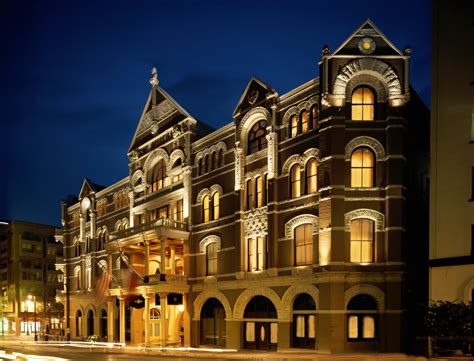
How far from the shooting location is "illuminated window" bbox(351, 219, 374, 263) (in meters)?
29.8

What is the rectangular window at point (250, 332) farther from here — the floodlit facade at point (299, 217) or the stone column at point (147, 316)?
the stone column at point (147, 316)

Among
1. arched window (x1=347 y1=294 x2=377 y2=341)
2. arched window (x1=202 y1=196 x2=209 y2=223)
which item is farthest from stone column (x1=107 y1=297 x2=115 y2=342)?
arched window (x1=347 y1=294 x2=377 y2=341)

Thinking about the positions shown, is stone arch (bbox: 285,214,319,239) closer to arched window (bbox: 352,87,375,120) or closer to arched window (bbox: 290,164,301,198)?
arched window (bbox: 290,164,301,198)

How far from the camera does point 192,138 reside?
139 feet

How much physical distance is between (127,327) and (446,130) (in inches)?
→ 1310

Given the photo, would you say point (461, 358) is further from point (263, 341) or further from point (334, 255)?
point (263, 341)

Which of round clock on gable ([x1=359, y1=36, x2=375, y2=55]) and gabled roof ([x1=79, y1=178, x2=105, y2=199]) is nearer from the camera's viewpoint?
round clock on gable ([x1=359, y1=36, x2=375, y2=55])

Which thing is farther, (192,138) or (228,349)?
(192,138)

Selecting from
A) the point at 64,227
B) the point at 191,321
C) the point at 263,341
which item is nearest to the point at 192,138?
the point at 191,321

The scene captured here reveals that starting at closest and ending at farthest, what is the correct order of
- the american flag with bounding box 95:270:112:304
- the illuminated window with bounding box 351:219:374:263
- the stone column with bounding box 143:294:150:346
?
the illuminated window with bounding box 351:219:374:263 < the stone column with bounding box 143:294:150:346 < the american flag with bounding box 95:270:112:304

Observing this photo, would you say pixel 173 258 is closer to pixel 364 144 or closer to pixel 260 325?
pixel 260 325

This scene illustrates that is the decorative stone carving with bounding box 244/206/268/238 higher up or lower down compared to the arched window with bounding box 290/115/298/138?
lower down

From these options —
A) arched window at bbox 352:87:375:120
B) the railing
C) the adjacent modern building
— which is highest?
arched window at bbox 352:87:375:120

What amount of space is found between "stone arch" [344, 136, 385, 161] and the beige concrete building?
298 centimetres
